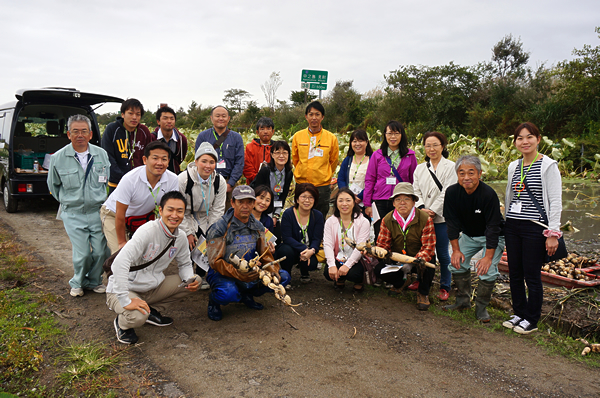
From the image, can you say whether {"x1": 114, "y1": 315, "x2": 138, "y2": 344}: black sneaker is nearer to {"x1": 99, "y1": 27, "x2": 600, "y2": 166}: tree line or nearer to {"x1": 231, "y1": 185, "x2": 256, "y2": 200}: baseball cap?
{"x1": 231, "y1": 185, "x2": 256, "y2": 200}: baseball cap

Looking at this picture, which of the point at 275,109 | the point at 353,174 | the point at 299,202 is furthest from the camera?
the point at 275,109

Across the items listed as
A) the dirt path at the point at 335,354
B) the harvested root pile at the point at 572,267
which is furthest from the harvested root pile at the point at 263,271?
the harvested root pile at the point at 572,267

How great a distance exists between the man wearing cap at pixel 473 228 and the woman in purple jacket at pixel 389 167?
32.8 inches

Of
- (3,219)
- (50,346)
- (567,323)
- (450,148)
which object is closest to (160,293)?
(50,346)

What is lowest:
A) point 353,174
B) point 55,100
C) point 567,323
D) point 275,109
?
point 567,323

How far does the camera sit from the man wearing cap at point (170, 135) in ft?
16.7

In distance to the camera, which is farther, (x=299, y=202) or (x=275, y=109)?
(x=275, y=109)

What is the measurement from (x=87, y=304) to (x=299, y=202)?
243 cm

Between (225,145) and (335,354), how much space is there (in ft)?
9.99

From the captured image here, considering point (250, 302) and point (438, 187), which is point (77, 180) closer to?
point (250, 302)

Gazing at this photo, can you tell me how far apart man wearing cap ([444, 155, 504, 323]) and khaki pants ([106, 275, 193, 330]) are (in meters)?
2.66

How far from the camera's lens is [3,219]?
710 centimetres

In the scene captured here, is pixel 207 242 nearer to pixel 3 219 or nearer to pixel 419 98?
pixel 3 219

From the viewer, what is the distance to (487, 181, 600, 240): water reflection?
20.9ft
